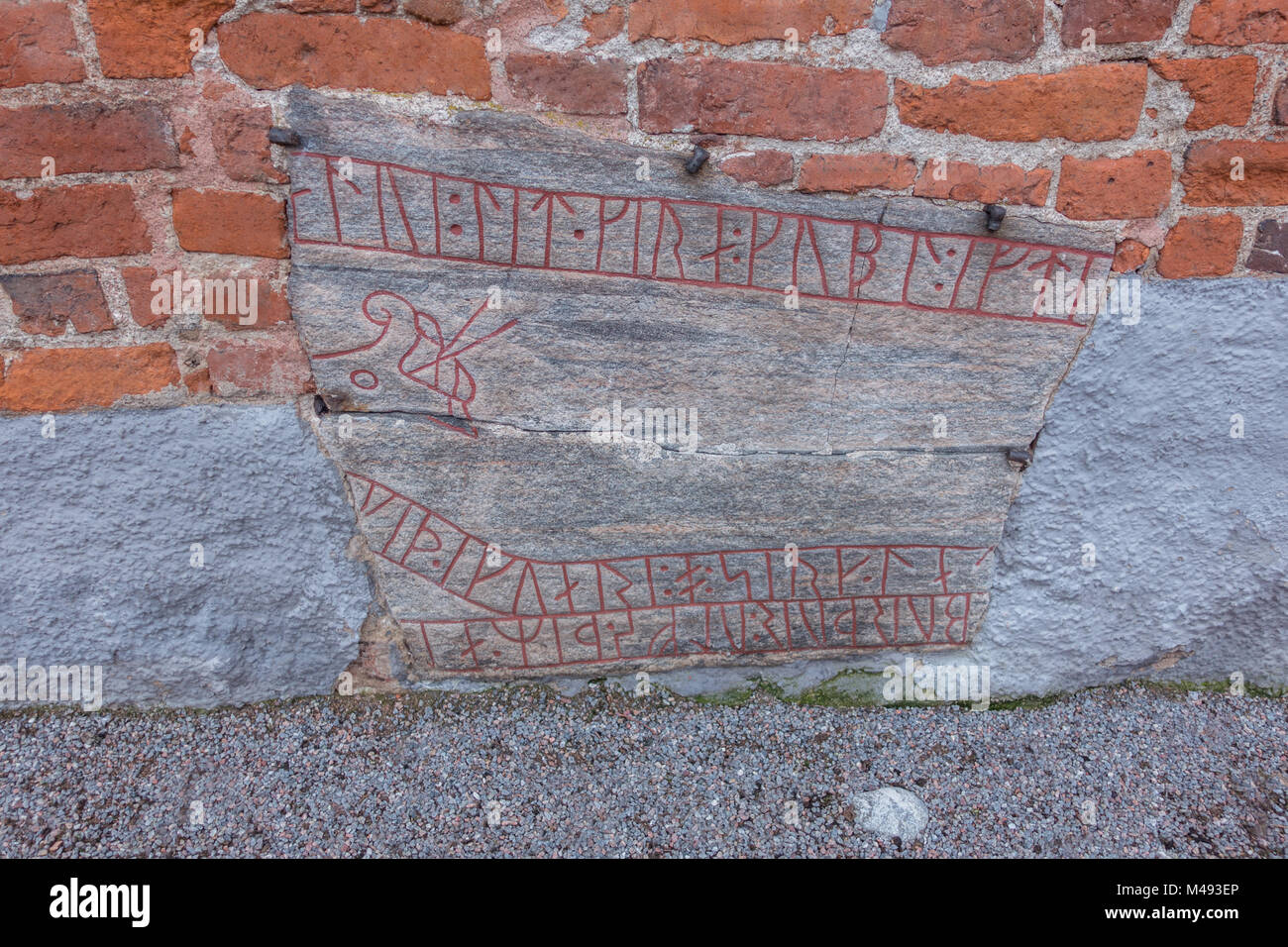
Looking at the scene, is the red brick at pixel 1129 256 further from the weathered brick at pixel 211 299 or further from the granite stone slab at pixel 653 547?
the weathered brick at pixel 211 299

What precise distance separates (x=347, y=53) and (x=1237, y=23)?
1777 millimetres

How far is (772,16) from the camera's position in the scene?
4.69 feet

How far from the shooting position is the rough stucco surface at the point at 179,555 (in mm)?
1651

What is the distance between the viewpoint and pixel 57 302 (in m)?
1.56

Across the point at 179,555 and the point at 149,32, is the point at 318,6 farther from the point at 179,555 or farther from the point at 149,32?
the point at 179,555

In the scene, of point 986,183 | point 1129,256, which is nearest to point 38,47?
point 986,183

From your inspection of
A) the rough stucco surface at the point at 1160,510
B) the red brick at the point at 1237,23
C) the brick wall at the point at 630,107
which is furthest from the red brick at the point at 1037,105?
the rough stucco surface at the point at 1160,510

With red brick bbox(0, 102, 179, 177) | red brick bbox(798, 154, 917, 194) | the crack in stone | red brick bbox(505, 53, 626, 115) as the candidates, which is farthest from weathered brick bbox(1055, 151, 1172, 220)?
red brick bbox(0, 102, 179, 177)

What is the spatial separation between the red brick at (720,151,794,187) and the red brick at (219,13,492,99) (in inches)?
20.8

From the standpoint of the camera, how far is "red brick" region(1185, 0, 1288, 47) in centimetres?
145

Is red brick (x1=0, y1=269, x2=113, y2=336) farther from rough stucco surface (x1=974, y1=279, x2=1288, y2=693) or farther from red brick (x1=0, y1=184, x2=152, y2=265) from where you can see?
rough stucco surface (x1=974, y1=279, x2=1288, y2=693)

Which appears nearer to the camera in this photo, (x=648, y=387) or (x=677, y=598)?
(x=648, y=387)

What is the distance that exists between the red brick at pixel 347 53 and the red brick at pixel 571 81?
76mm

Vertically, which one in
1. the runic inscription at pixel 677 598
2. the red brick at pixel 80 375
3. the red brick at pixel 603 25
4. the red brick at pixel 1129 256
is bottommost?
the runic inscription at pixel 677 598
